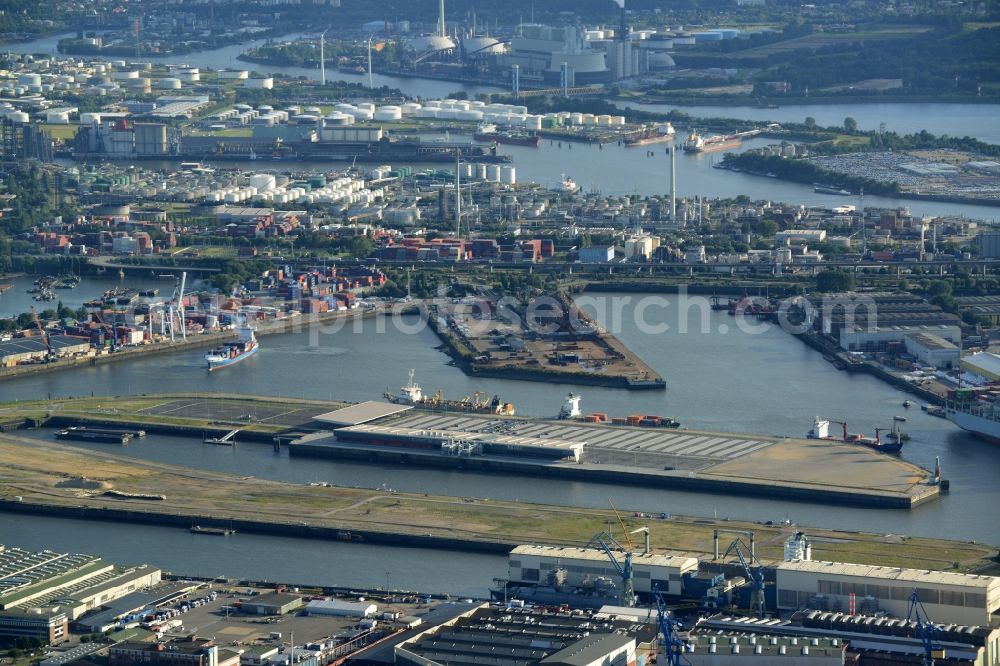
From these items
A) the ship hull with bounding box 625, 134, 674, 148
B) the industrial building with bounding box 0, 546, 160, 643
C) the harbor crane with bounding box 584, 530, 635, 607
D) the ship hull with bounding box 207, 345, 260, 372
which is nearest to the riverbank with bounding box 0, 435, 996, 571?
the harbor crane with bounding box 584, 530, 635, 607

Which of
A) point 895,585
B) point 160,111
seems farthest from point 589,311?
point 160,111

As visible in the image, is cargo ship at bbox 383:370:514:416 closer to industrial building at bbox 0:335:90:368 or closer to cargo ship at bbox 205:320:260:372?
cargo ship at bbox 205:320:260:372

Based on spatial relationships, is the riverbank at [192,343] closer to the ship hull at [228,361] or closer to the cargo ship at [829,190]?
the ship hull at [228,361]

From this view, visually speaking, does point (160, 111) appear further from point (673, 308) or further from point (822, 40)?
point (673, 308)

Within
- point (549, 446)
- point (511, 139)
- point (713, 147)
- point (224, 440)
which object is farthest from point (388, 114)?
point (549, 446)

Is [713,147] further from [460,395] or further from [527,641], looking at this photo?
[527,641]
